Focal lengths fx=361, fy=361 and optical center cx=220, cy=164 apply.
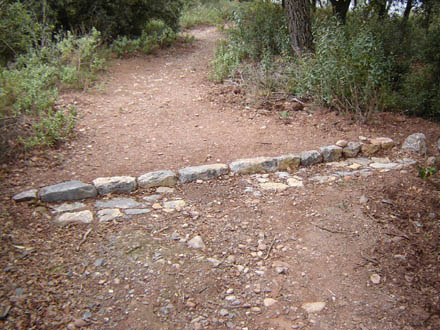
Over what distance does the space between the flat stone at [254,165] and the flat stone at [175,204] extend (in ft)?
A: 2.46

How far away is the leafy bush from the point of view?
4496mm

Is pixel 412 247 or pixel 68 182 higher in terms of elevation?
pixel 68 182

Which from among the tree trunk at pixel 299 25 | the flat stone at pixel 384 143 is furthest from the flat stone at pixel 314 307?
the tree trunk at pixel 299 25

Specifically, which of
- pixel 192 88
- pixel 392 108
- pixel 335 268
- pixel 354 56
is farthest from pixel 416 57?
pixel 335 268

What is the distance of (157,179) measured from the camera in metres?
3.56

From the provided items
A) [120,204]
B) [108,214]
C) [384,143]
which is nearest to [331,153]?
[384,143]

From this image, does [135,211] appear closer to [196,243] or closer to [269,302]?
[196,243]

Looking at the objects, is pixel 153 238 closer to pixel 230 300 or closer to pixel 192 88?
pixel 230 300

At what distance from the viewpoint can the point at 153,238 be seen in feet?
9.34

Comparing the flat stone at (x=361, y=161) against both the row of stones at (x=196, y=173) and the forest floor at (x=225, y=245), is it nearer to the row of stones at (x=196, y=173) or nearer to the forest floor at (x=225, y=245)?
the row of stones at (x=196, y=173)

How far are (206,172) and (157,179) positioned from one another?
503mm

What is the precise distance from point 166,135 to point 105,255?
2117mm

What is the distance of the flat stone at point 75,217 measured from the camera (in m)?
2.99

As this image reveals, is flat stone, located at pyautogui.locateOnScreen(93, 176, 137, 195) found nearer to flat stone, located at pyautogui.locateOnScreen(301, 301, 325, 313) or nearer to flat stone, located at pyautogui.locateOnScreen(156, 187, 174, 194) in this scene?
flat stone, located at pyautogui.locateOnScreen(156, 187, 174, 194)
